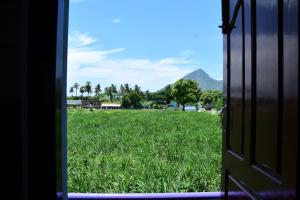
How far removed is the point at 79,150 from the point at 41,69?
32.4 ft

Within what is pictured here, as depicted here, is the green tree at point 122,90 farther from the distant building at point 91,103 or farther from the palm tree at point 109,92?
the distant building at point 91,103

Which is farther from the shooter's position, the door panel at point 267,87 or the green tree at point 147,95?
the green tree at point 147,95

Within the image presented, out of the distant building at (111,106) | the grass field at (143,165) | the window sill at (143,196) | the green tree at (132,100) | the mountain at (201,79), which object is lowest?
the grass field at (143,165)

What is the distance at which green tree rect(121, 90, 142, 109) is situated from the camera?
103ft

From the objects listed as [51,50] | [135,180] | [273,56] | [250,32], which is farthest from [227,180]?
[135,180]

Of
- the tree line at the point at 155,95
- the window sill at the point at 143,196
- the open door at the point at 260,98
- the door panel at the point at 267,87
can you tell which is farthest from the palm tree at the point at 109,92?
the door panel at the point at 267,87

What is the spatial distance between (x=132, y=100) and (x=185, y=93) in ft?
13.1

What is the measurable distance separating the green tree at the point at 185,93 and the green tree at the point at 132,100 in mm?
2775

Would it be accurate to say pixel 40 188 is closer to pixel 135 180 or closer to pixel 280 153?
pixel 280 153

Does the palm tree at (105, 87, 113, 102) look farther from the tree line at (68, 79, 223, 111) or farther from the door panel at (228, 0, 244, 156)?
the door panel at (228, 0, 244, 156)

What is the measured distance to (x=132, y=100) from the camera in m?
32.1

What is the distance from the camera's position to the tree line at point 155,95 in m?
30.8

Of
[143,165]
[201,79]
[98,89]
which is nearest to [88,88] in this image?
[98,89]

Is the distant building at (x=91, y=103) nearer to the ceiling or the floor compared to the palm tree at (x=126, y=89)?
nearer to the floor
